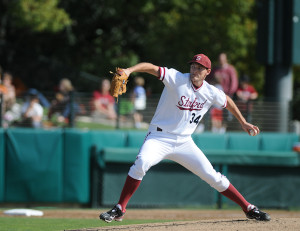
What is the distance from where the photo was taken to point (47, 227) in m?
7.91

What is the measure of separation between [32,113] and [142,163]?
660 centimetres

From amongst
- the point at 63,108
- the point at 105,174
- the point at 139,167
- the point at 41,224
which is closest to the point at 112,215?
the point at 139,167

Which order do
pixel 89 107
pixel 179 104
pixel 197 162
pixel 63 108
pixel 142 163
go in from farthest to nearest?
pixel 89 107 < pixel 63 108 < pixel 197 162 < pixel 179 104 < pixel 142 163

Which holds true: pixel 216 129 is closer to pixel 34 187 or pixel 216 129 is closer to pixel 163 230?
pixel 34 187

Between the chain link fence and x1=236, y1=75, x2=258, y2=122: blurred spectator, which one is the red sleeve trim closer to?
the chain link fence

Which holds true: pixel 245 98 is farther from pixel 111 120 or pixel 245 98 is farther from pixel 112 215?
pixel 112 215

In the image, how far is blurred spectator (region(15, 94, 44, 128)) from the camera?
13.1 metres

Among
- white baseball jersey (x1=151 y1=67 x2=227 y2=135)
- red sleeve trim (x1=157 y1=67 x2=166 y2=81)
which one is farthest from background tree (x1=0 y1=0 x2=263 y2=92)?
red sleeve trim (x1=157 y1=67 x2=166 y2=81)

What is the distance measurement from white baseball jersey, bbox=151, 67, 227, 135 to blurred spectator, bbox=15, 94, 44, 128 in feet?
20.4

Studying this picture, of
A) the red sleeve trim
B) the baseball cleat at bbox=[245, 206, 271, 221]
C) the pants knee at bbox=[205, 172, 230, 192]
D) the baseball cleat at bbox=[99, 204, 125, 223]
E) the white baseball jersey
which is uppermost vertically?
the red sleeve trim

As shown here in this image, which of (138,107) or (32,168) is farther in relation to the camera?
(138,107)

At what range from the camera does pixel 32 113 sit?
13.2 meters

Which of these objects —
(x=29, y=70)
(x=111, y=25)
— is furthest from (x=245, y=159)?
(x=111, y=25)

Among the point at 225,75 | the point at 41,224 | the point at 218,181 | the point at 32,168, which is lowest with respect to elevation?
the point at 41,224
